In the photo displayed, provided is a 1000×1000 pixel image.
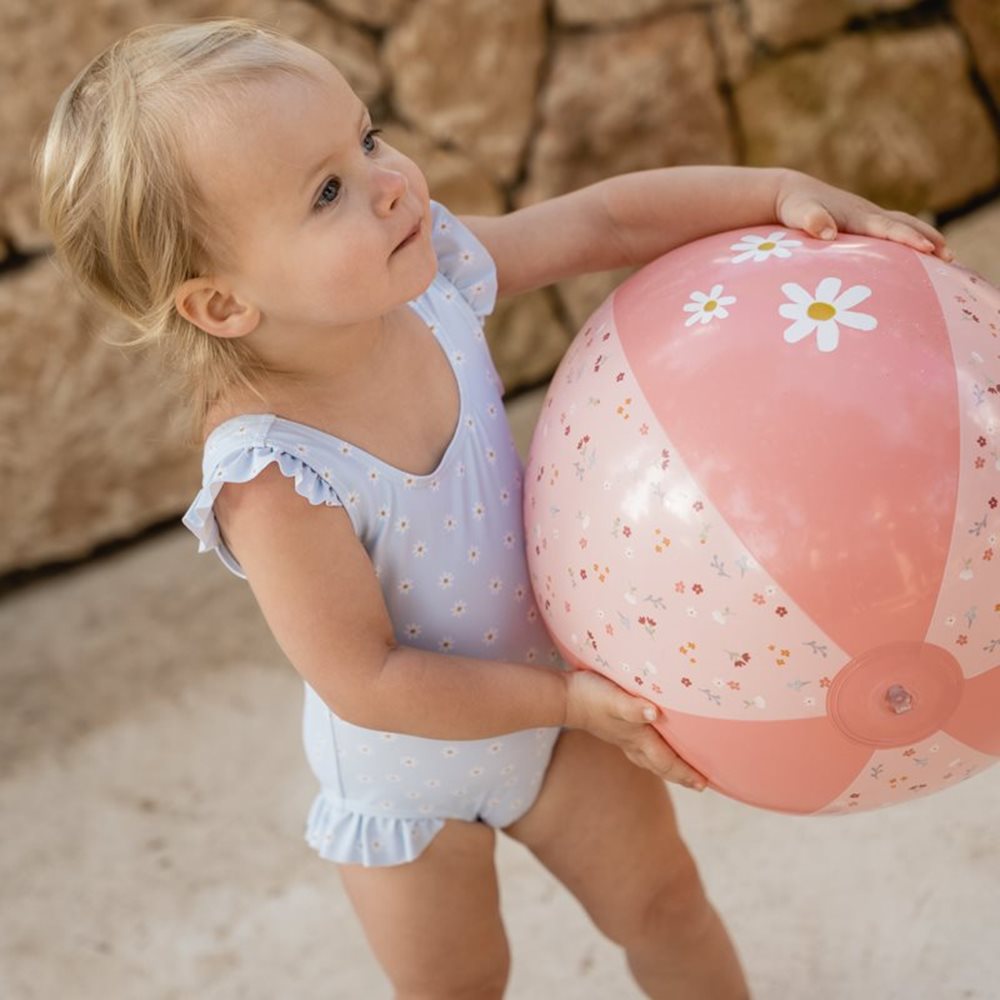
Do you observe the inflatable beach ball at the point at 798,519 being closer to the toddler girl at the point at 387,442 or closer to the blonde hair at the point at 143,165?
the toddler girl at the point at 387,442

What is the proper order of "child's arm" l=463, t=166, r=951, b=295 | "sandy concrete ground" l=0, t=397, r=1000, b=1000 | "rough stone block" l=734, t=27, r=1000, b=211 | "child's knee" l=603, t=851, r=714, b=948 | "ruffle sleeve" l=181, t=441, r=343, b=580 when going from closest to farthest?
"ruffle sleeve" l=181, t=441, r=343, b=580 < "child's arm" l=463, t=166, r=951, b=295 < "child's knee" l=603, t=851, r=714, b=948 < "sandy concrete ground" l=0, t=397, r=1000, b=1000 < "rough stone block" l=734, t=27, r=1000, b=211

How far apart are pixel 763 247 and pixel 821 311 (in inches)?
4.7

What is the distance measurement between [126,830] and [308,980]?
1.45ft

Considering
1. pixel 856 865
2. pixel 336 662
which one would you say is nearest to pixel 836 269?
pixel 336 662

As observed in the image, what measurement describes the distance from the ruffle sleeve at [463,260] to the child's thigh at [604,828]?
42cm

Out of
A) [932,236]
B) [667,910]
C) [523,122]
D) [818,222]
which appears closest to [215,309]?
[818,222]

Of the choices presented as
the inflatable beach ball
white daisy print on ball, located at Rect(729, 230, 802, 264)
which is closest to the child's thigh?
the inflatable beach ball

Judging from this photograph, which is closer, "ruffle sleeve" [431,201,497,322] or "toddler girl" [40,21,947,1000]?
"toddler girl" [40,21,947,1000]

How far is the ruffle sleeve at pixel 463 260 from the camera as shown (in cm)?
142

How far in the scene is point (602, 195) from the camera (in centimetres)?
147

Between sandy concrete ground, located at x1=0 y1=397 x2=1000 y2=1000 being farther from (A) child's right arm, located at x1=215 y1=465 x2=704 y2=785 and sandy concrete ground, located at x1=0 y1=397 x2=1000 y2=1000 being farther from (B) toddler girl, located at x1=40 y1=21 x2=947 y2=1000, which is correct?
(A) child's right arm, located at x1=215 y1=465 x2=704 y2=785

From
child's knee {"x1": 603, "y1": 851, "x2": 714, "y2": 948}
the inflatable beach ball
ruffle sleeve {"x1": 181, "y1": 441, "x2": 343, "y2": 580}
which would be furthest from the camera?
child's knee {"x1": 603, "y1": 851, "x2": 714, "y2": 948}

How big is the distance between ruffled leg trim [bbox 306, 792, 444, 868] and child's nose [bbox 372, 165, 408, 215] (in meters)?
0.56

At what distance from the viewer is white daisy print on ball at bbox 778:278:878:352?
45.4 inches
